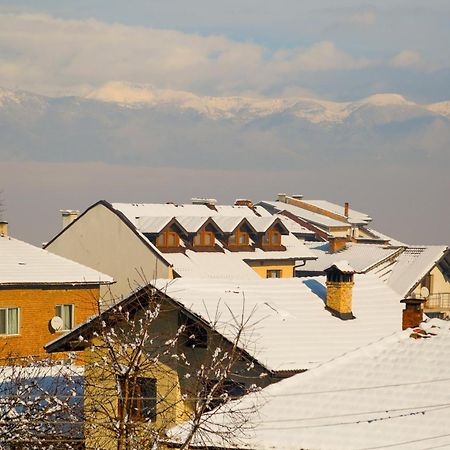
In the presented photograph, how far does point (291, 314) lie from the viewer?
94.7 ft

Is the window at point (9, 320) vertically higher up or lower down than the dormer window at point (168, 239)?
lower down

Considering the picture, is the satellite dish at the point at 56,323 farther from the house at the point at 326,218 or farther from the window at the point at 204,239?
the house at the point at 326,218

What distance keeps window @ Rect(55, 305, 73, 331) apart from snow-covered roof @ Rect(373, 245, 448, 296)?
22021mm

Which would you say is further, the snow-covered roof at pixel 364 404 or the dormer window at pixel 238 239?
the dormer window at pixel 238 239

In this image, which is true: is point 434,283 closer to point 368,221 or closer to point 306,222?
point 306,222

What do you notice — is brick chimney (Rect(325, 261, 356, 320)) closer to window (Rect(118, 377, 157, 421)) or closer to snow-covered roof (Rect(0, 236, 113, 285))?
window (Rect(118, 377, 157, 421))

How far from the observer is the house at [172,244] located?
59.3m

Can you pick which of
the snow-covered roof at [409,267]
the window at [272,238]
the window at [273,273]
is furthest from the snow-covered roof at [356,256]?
the window at [272,238]

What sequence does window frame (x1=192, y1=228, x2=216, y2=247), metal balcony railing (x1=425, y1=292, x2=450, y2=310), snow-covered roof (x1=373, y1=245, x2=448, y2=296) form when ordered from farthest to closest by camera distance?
metal balcony railing (x1=425, y1=292, x2=450, y2=310), snow-covered roof (x1=373, y1=245, x2=448, y2=296), window frame (x1=192, y1=228, x2=216, y2=247)

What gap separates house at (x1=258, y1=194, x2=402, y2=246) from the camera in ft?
321

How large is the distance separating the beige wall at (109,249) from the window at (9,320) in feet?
44.8

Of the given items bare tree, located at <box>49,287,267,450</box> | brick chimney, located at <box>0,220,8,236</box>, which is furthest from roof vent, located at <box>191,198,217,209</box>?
bare tree, located at <box>49,287,267,450</box>

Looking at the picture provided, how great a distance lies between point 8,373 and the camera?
31.1 meters

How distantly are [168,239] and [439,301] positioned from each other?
663 inches
